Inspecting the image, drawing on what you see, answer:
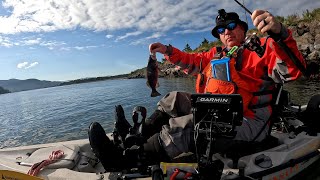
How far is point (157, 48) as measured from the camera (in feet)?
15.4

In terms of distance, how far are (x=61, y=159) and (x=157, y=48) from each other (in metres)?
2.34

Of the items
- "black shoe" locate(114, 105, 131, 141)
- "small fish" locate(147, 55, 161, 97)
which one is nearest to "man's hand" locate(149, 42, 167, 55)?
"small fish" locate(147, 55, 161, 97)

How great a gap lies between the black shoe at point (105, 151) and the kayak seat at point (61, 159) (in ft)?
2.64

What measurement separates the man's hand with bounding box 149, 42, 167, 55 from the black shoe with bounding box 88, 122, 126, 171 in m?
1.57

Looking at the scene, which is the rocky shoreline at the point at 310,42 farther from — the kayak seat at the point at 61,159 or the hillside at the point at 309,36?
the kayak seat at the point at 61,159

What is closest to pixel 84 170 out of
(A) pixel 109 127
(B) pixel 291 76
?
(B) pixel 291 76

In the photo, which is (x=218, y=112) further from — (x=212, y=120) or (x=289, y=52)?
(x=289, y=52)

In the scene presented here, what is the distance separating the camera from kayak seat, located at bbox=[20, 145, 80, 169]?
4.25 meters

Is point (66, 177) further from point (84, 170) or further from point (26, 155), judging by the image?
point (26, 155)

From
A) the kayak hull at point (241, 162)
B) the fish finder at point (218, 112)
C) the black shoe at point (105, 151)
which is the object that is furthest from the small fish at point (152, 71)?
the fish finder at point (218, 112)

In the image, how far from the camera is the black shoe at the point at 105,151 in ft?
12.2

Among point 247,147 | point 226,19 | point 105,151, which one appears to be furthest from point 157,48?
point 247,147

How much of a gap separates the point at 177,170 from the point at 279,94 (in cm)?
184

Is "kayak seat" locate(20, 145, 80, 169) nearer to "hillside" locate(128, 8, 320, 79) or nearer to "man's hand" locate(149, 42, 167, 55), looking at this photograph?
"man's hand" locate(149, 42, 167, 55)
